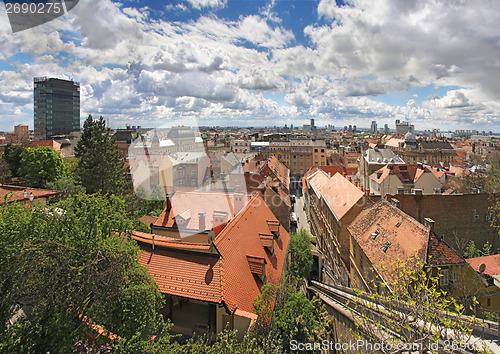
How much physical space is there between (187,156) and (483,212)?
45.0 metres

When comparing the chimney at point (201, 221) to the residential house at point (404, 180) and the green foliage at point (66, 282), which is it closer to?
the green foliage at point (66, 282)

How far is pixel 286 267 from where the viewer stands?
22562 millimetres

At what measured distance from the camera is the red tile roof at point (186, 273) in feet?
41.3

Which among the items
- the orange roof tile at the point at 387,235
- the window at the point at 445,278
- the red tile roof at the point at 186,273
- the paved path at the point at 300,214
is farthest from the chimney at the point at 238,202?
the paved path at the point at 300,214

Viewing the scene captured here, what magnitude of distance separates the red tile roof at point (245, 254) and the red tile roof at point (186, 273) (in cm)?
56

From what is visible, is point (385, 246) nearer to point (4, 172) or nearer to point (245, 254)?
point (245, 254)

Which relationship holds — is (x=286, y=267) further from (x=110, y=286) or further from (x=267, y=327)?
(x=110, y=286)

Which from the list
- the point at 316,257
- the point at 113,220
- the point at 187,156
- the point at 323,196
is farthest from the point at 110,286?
the point at 187,156

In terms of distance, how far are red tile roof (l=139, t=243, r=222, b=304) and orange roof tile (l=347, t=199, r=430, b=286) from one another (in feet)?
Answer: 29.3

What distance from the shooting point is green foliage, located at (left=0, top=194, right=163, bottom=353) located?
723 centimetres

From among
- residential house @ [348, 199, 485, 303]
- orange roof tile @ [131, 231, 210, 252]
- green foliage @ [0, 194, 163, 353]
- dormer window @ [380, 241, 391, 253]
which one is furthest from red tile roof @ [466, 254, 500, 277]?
green foliage @ [0, 194, 163, 353]

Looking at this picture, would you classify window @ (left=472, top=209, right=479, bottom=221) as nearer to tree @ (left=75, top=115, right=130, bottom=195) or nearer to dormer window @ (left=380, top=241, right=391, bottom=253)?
dormer window @ (left=380, top=241, right=391, bottom=253)

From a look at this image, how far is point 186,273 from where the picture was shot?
44.1ft

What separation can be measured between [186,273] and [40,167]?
3807 centimetres
